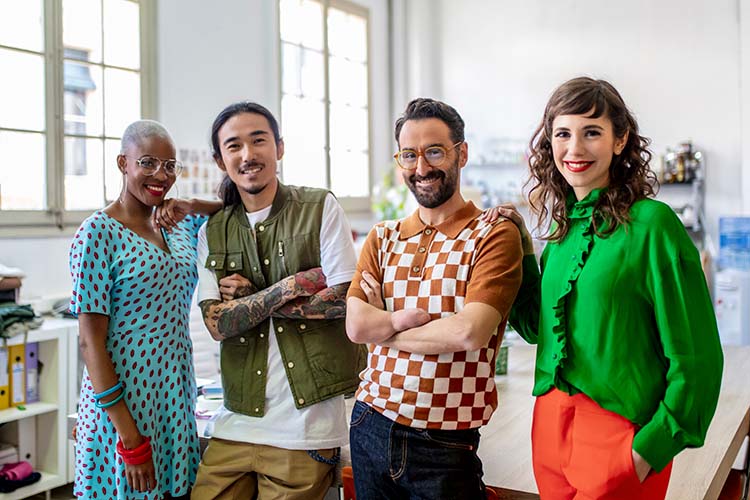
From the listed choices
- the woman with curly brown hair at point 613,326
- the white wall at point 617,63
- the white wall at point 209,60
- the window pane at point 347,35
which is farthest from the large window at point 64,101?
the white wall at point 617,63

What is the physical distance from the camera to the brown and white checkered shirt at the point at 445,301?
1594 mm

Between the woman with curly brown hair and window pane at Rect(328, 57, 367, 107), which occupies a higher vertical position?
window pane at Rect(328, 57, 367, 107)

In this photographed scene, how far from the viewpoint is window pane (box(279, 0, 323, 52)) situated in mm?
6328

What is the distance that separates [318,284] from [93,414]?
2.25 ft

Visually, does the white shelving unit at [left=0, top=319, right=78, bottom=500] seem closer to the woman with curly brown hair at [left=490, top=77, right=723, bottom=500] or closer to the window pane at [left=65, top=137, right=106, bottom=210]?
the window pane at [left=65, top=137, right=106, bottom=210]

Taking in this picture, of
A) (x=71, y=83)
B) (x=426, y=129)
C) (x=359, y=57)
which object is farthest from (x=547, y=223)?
(x=359, y=57)

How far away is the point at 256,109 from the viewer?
6.75 ft

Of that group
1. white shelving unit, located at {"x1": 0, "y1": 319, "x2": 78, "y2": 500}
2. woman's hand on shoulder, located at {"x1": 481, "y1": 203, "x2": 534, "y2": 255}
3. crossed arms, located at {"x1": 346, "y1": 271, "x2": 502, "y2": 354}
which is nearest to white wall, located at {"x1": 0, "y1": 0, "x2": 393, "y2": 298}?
white shelving unit, located at {"x1": 0, "y1": 319, "x2": 78, "y2": 500}

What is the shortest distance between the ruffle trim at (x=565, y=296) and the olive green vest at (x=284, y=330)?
0.68 metres

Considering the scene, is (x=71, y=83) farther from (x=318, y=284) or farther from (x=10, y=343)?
(x=318, y=284)

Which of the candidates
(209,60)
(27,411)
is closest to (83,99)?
(209,60)

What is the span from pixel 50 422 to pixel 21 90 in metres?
1.86

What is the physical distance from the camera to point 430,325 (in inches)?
62.9

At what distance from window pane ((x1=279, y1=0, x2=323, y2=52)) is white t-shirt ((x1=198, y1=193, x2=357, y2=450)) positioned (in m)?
4.63
